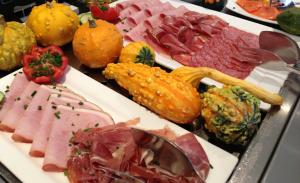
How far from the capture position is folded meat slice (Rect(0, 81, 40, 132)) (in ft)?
4.05

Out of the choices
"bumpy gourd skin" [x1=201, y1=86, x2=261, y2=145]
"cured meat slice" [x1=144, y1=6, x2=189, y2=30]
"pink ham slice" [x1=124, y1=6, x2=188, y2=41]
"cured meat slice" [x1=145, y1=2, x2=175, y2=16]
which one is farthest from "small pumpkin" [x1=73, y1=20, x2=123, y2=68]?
Result: "bumpy gourd skin" [x1=201, y1=86, x2=261, y2=145]

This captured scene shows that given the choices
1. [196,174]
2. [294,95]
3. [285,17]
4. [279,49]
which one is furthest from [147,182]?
[285,17]

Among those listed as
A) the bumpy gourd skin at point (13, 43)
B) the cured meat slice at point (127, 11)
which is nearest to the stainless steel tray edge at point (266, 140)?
the cured meat slice at point (127, 11)

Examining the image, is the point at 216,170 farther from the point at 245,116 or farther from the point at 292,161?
the point at 292,161

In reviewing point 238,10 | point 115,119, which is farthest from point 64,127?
point 238,10

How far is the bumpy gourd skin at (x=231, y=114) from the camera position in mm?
1109

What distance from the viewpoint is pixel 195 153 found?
108cm

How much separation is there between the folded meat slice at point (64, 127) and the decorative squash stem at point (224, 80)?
1.20 feet

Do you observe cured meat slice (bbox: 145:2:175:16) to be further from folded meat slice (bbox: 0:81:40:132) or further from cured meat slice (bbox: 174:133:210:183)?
cured meat slice (bbox: 174:133:210:183)

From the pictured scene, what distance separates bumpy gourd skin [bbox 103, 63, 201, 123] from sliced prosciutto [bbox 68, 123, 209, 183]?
0.13m

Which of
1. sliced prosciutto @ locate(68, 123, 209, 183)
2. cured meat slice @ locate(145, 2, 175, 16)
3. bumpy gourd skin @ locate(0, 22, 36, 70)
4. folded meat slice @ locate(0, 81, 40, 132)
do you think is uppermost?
cured meat slice @ locate(145, 2, 175, 16)

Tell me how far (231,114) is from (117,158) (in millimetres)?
424

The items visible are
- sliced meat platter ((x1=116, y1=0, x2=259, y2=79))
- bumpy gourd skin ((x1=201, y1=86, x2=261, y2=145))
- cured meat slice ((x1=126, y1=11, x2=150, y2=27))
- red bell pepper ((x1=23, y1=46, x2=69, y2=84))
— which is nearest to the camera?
bumpy gourd skin ((x1=201, y1=86, x2=261, y2=145))

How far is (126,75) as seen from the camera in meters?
1.32
